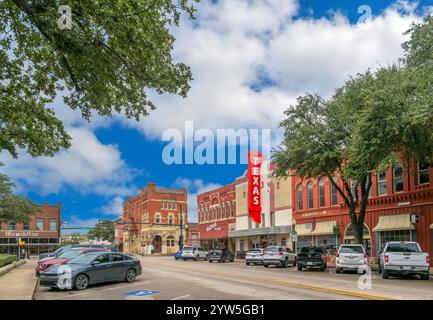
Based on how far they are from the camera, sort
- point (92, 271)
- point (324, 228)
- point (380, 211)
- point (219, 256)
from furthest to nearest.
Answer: point (219, 256)
point (324, 228)
point (380, 211)
point (92, 271)

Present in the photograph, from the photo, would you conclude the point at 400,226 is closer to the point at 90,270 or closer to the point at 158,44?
the point at 90,270

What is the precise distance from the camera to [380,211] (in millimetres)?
35750

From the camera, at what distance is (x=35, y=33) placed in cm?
1215

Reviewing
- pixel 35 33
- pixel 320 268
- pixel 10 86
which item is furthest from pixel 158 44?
pixel 320 268

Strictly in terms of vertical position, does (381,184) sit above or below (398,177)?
below

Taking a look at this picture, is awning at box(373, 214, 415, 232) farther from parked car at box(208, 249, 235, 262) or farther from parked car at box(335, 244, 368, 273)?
parked car at box(208, 249, 235, 262)

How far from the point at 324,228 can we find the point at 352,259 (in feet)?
53.1

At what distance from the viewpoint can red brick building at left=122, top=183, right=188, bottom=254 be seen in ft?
299

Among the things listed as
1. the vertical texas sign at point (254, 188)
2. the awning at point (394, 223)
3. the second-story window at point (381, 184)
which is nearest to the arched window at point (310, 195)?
the vertical texas sign at point (254, 188)

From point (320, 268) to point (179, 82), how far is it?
796 inches

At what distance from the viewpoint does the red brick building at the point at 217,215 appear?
197ft

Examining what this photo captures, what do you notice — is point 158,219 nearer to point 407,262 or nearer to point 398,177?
point 398,177

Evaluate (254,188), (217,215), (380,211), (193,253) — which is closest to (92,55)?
(380,211)

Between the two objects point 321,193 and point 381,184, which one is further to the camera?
point 321,193
